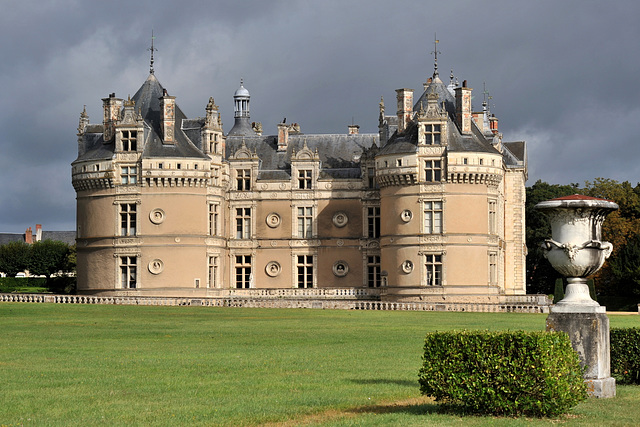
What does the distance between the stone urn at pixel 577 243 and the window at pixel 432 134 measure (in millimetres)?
41470

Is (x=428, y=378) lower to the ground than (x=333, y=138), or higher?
lower

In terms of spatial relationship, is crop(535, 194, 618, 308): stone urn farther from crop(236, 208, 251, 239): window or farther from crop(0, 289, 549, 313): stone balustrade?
crop(236, 208, 251, 239): window

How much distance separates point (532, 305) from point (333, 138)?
61.9 ft

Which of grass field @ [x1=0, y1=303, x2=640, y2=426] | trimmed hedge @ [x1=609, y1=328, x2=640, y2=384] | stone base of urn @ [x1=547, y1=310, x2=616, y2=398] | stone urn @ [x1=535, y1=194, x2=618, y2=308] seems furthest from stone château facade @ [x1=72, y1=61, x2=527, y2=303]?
stone base of urn @ [x1=547, y1=310, x2=616, y2=398]

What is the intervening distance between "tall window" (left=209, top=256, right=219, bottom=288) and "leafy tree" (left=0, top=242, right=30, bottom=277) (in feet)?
151

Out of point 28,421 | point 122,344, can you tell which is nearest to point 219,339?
point 122,344

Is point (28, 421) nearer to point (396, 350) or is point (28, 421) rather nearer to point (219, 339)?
point (396, 350)

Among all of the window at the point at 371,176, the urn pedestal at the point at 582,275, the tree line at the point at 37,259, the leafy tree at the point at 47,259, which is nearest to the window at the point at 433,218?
the window at the point at 371,176

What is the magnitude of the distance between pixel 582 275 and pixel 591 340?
1157 mm

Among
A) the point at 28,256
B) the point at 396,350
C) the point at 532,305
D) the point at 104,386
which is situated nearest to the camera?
the point at 104,386

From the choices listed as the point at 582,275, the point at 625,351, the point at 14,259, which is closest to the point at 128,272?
the point at 625,351

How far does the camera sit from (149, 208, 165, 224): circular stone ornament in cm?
6019

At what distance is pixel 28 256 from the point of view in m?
103

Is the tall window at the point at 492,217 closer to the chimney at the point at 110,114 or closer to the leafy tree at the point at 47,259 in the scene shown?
the chimney at the point at 110,114
